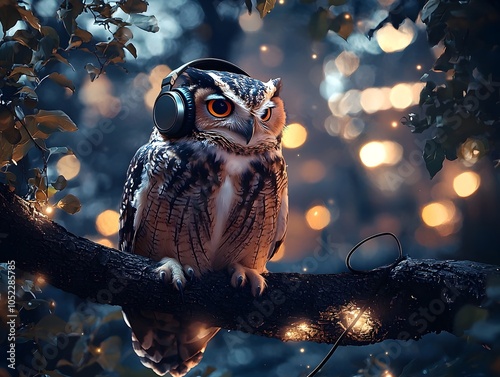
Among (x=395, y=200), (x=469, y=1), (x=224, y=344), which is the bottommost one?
(x=224, y=344)

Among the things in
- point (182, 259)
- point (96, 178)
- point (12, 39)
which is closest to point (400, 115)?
point (182, 259)

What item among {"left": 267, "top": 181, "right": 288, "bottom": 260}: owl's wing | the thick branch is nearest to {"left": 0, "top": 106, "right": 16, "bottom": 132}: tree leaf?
the thick branch

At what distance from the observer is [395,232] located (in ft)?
4.09

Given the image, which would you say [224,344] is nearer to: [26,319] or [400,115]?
[26,319]

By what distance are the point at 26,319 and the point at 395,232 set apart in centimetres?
82

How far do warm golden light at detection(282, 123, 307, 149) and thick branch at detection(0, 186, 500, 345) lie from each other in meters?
0.36

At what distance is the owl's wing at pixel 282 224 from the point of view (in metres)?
1.19

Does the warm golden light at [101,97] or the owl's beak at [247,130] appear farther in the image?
the warm golden light at [101,97]

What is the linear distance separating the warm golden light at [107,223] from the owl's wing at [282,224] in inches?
14.9

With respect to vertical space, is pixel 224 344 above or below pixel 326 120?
below

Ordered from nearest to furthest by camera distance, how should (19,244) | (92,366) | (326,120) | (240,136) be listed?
(19,244)
(240,136)
(92,366)
(326,120)

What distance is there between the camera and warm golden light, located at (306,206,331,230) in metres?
1.29

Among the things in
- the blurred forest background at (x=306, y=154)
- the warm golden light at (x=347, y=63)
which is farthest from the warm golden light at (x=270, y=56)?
the warm golden light at (x=347, y=63)

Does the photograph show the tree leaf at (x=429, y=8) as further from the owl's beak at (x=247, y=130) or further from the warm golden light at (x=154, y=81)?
the warm golden light at (x=154, y=81)
